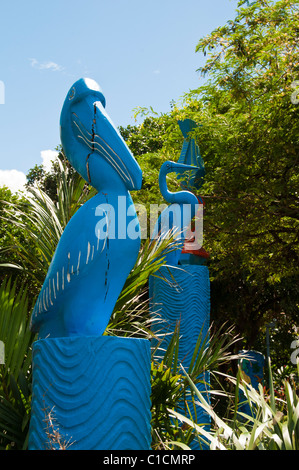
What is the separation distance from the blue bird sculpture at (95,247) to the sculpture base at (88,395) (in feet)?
0.90

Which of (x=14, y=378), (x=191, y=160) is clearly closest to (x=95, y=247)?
(x=14, y=378)

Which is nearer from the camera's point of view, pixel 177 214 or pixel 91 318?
pixel 91 318

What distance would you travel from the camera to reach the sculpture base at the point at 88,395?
234cm

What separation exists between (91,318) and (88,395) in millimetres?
446

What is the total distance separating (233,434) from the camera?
2.49 metres

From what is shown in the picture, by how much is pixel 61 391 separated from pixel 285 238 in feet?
25.1

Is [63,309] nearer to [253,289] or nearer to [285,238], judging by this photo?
[285,238]

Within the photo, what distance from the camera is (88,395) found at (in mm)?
2367
